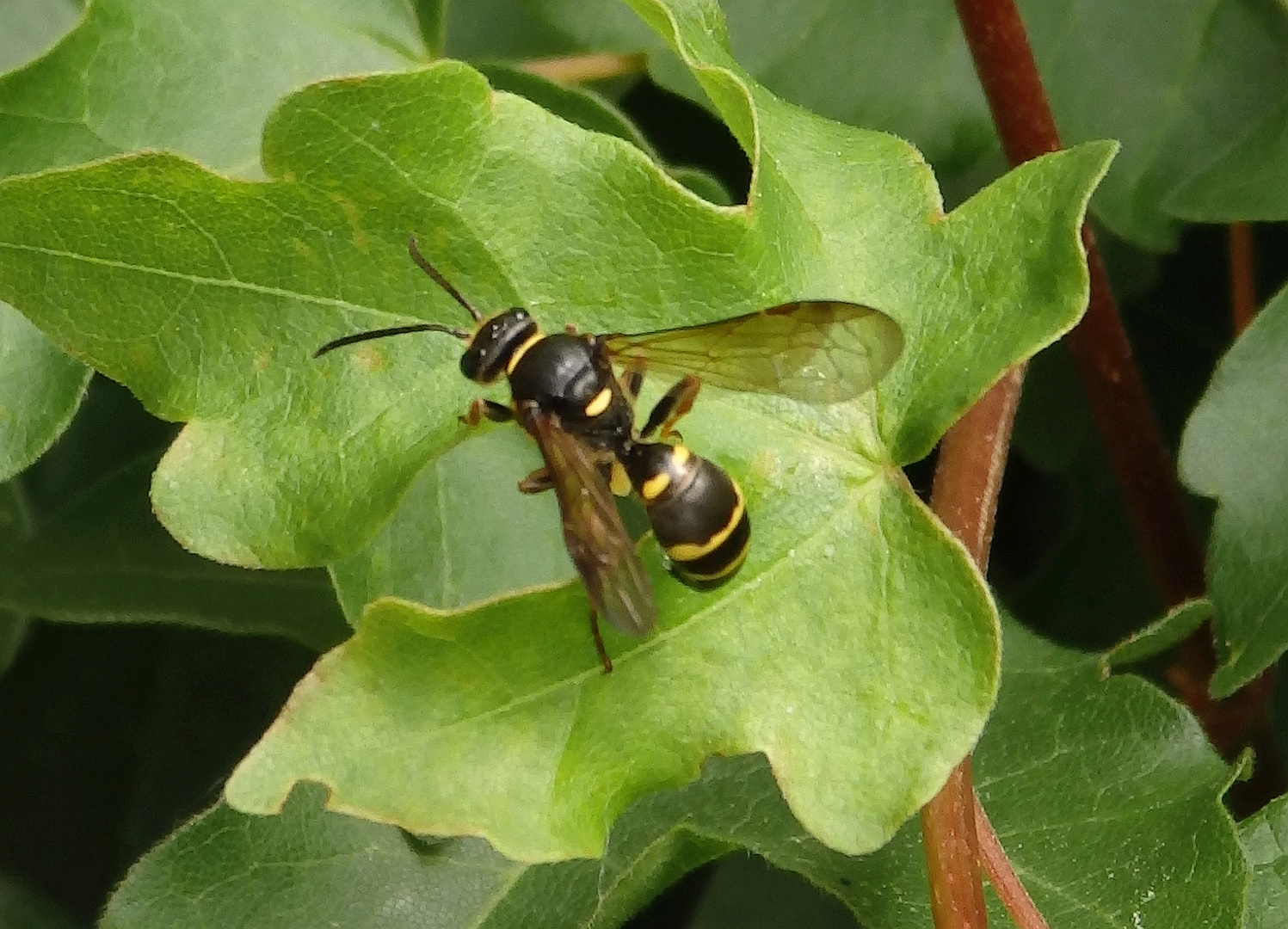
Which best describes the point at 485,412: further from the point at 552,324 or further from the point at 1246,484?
the point at 1246,484

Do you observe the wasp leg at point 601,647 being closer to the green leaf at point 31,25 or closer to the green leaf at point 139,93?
the green leaf at point 139,93

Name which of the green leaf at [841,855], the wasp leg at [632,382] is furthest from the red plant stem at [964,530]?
the wasp leg at [632,382]

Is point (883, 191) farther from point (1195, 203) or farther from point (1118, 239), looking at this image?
point (1118, 239)

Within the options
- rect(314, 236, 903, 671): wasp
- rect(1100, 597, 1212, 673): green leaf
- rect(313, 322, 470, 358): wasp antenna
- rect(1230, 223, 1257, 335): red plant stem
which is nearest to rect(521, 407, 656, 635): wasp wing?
rect(314, 236, 903, 671): wasp

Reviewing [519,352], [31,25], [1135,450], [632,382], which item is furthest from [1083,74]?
[31,25]

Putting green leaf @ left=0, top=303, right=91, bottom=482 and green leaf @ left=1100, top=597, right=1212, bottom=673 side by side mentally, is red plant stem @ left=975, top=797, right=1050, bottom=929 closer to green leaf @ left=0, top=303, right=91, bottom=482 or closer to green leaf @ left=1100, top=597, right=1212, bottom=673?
green leaf @ left=1100, top=597, right=1212, bottom=673
